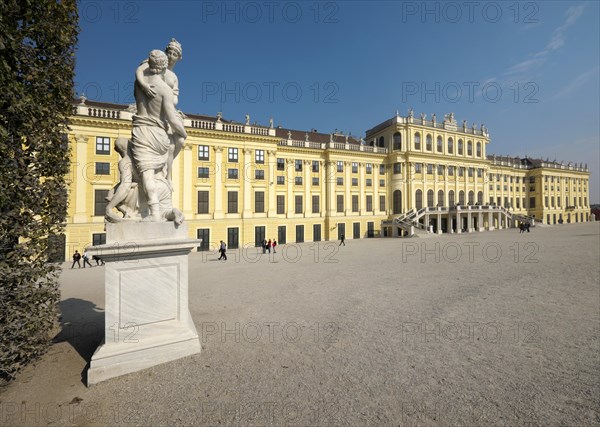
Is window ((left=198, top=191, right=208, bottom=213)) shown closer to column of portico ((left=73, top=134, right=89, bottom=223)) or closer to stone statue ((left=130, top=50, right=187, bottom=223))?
column of portico ((left=73, top=134, right=89, bottom=223))

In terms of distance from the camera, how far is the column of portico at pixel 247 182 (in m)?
29.6

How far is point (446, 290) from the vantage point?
9.48 m

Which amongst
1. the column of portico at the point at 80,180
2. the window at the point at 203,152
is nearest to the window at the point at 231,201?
the window at the point at 203,152

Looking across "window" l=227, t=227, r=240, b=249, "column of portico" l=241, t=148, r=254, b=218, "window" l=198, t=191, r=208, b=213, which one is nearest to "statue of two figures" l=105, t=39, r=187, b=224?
"window" l=198, t=191, r=208, b=213

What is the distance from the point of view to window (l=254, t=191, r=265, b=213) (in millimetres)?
30531

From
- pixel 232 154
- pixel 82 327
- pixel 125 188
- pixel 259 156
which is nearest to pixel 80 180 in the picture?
pixel 232 154

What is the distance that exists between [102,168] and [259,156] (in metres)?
15.2

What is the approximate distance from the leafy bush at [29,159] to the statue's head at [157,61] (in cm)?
183

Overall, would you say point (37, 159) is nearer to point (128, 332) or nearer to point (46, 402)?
point (128, 332)

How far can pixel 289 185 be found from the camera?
33375 mm

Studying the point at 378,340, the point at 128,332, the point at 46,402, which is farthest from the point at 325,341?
the point at 46,402

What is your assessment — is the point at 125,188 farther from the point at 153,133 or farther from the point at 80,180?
the point at 80,180

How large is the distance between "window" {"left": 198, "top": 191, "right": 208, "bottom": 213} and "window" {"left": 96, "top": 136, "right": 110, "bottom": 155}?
28.9 ft

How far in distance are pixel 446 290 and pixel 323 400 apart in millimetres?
7588
